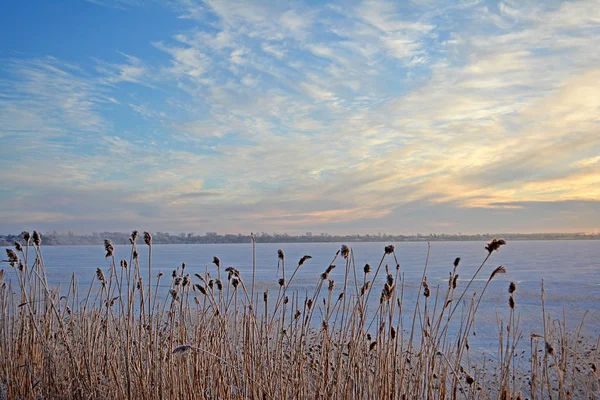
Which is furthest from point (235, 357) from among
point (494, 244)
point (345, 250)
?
point (494, 244)

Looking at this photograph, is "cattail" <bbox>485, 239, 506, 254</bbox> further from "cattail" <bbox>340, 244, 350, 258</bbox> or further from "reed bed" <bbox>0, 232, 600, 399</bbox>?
"cattail" <bbox>340, 244, 350, 258</bbox>

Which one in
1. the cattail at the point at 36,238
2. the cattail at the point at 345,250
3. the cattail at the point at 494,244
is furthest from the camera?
the cattail at the point at 36,238

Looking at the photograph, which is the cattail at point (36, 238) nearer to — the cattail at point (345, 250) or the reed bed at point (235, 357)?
the reed bed at point (235, 357)

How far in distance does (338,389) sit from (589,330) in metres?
8.57

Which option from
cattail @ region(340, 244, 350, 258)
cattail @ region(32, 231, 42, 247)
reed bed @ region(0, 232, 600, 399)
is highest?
cattail @ region(32, 231, 42, 247)

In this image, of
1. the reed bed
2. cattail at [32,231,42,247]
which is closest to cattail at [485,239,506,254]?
the reed bed

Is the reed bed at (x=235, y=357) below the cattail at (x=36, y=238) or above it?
below

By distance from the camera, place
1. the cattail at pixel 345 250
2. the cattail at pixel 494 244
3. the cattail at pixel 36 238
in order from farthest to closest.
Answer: the cattail at pixel 36 238 < the cattail at pixel 345 250 < the cattail at pixel 494 244

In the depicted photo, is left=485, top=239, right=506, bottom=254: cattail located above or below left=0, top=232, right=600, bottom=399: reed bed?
above

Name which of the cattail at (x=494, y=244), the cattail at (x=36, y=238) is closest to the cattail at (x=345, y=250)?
the cattail at (x=494, y=244)

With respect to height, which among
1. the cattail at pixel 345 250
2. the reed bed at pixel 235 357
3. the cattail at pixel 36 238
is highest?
the cattail at pixel 36 238

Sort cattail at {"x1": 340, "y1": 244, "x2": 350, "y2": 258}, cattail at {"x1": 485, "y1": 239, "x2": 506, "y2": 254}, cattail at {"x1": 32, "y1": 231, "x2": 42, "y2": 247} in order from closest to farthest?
cattail at {"x1": 485, "y1": 239, "x2": 506, "y2": 254}
cattail at {"x1": 340, "y1": 244, "x2": 350, "y2": 258}
cattail at {"x1": 32, "y1": 231, "x2": 42, "y2": 247}

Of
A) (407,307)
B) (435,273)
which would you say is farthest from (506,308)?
(435,273)

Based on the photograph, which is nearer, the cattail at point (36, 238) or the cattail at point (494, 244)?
the cattail at point (494, 244)
